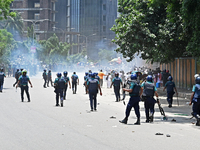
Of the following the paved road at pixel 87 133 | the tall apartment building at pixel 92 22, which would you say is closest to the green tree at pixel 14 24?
the tall apartment building at pixel 92 22

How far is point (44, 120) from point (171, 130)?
4241mm

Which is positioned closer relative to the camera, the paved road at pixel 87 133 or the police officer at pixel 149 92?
the paved road at pixel 87 133

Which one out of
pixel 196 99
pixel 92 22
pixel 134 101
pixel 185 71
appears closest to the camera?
pixel 134 101

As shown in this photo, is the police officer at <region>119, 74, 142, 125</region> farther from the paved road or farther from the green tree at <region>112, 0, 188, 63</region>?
the green tree at <region>112, 0, 188, 63</region>

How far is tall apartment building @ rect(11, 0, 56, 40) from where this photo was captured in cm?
12331

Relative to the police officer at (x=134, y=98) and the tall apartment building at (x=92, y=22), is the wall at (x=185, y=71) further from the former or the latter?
the tall apartment building at (x=92, y=22)

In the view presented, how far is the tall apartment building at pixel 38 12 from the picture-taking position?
405ft

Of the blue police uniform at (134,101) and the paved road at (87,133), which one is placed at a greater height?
the blue police uniform at (134,101)

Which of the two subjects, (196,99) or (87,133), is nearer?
(87,133)

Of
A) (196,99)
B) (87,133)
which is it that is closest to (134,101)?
(196,99)

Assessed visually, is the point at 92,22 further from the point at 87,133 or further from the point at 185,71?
the point at 87,133

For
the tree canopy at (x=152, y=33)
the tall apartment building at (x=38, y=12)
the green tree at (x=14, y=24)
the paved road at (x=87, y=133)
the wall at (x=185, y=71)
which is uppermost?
the tall apartment building at (x=38, y=12)

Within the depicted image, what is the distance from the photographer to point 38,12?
412ft

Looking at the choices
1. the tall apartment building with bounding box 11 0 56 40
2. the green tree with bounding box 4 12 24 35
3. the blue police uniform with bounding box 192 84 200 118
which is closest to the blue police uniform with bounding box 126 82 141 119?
the blue police uniform with bounding box 192 84 200 118
